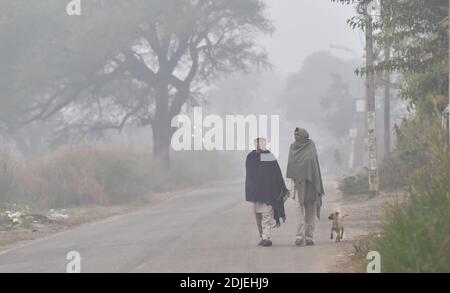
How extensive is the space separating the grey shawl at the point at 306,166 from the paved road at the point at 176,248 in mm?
959

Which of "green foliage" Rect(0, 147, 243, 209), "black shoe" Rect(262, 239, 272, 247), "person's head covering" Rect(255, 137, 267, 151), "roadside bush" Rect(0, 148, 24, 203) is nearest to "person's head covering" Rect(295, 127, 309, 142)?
"person's head covering" Rect(255, 137, 267, 151)

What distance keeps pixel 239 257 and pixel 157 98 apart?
3053 cm

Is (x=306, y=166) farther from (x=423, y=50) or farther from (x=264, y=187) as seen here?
(x=423, y=50)

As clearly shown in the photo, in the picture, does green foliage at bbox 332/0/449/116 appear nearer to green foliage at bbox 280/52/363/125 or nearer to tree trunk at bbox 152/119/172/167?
tree trunk at bbox 152/119/172/167

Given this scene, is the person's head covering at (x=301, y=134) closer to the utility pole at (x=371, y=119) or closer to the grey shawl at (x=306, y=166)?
the grey shawl at (x=306, y=166)

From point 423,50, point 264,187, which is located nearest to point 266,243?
point 264,187

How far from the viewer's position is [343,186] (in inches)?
1198

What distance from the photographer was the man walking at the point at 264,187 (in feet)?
52.8

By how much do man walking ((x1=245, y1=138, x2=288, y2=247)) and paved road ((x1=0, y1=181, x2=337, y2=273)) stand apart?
52cm

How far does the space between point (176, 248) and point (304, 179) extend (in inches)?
98.3

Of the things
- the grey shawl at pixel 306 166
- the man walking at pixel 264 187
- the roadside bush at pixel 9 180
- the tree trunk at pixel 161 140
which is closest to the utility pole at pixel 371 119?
the roadside bush at pixel 9 180

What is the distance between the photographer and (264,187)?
16141 mm

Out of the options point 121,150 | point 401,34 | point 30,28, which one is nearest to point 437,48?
point 401,34

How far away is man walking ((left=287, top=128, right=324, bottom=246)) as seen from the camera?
16094mm
